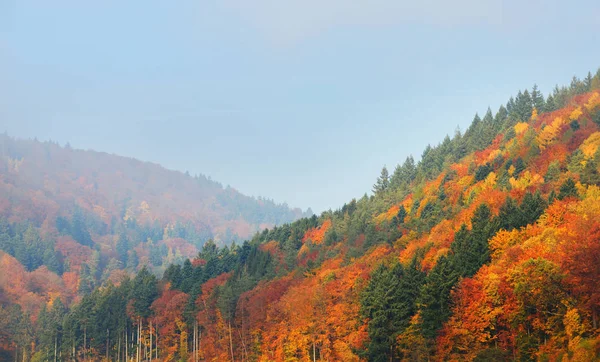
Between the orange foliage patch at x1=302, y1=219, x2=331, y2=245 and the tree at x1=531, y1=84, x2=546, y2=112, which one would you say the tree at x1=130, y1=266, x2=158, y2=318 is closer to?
the orange foliage patch at x1=302, y1=219, x2=331, y2=245

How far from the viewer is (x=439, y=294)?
57.0m

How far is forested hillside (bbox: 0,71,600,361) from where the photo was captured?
1921 inches

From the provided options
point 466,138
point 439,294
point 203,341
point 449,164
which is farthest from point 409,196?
point 439,294

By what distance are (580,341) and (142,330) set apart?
77.6m

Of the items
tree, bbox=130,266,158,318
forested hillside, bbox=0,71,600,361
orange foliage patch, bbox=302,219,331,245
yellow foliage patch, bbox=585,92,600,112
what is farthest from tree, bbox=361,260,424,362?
orange foliage patch, bbox=302,219,331,245

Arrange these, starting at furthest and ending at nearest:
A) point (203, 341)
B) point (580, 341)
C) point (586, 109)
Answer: point (586, 109) → point (203, 341) → point (580, 341)

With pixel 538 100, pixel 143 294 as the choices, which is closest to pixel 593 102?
pixel 538 100

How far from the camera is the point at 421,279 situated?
61156 millimetres

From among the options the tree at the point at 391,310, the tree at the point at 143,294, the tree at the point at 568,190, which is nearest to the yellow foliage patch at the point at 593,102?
the tree at the point at 568,190

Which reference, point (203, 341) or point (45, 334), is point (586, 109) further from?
point (45, 334)

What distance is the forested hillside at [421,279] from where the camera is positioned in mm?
48781

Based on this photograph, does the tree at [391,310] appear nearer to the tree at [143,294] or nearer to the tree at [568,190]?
the tree at [568,190]

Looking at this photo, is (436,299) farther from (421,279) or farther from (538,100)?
(538,100)

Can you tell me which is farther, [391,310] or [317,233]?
[317,233]
